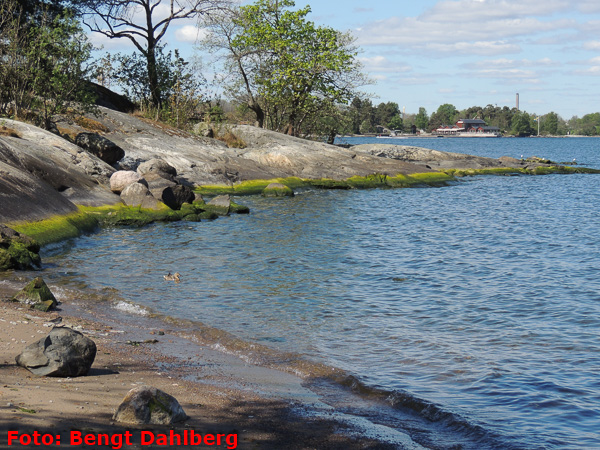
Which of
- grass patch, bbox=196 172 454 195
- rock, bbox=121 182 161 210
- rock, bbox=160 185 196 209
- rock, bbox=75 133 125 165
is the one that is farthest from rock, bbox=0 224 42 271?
grass patch, bbox=196 172 454 195

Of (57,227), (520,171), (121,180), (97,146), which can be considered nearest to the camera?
(57,227)

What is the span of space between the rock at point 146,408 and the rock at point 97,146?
2545cm

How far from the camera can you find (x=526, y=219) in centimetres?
2958

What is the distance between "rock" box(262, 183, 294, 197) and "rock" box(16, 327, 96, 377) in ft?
90.0

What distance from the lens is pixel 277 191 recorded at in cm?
3481

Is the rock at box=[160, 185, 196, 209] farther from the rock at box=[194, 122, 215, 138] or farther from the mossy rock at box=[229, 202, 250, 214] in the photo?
the rock at box=[194, 122, 215, 138]

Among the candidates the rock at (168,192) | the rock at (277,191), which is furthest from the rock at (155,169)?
the rock at (277,191)

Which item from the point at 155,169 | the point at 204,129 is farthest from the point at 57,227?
the point at 204,129

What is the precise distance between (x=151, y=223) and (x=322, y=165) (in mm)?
19637

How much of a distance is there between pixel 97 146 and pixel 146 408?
25.6 meters

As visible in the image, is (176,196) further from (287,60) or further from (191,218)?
(287,60)

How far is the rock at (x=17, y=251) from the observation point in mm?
14633

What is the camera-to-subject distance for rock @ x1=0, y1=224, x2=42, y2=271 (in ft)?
48.0

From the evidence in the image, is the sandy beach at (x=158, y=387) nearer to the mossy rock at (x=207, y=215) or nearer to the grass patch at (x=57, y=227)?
the grass patch at (x=57, y=227)
